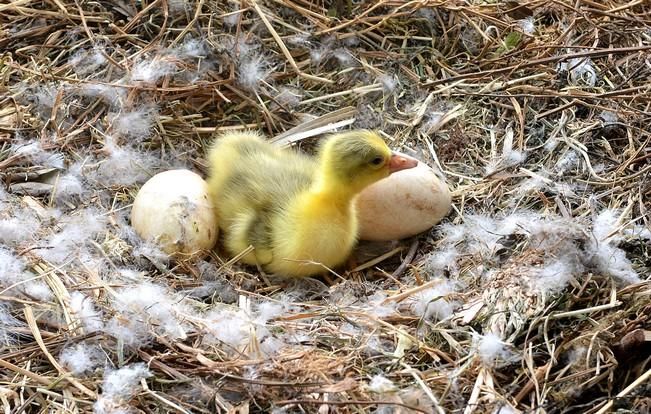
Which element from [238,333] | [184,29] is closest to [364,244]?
[238,333]

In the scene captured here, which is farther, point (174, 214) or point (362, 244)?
point (362, 244)

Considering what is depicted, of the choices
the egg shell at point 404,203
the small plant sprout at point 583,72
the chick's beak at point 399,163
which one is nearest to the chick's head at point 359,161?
the chick's beak at point 399,163

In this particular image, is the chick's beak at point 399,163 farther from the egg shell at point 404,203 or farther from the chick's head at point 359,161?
the egg shell at point 404,203

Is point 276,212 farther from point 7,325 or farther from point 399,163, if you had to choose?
point 7,325

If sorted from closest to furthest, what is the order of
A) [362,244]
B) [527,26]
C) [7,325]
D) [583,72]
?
[7,325] < [362,244] < [583,72] < [527,26]

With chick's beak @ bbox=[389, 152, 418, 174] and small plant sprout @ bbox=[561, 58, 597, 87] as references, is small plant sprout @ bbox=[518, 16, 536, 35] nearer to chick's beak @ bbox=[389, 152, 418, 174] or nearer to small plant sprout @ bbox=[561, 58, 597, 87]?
small plant sprout @ bbox=[561, 58, 597, 87]

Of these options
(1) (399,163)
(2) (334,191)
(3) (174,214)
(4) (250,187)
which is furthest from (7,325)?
(1) (399,163)
